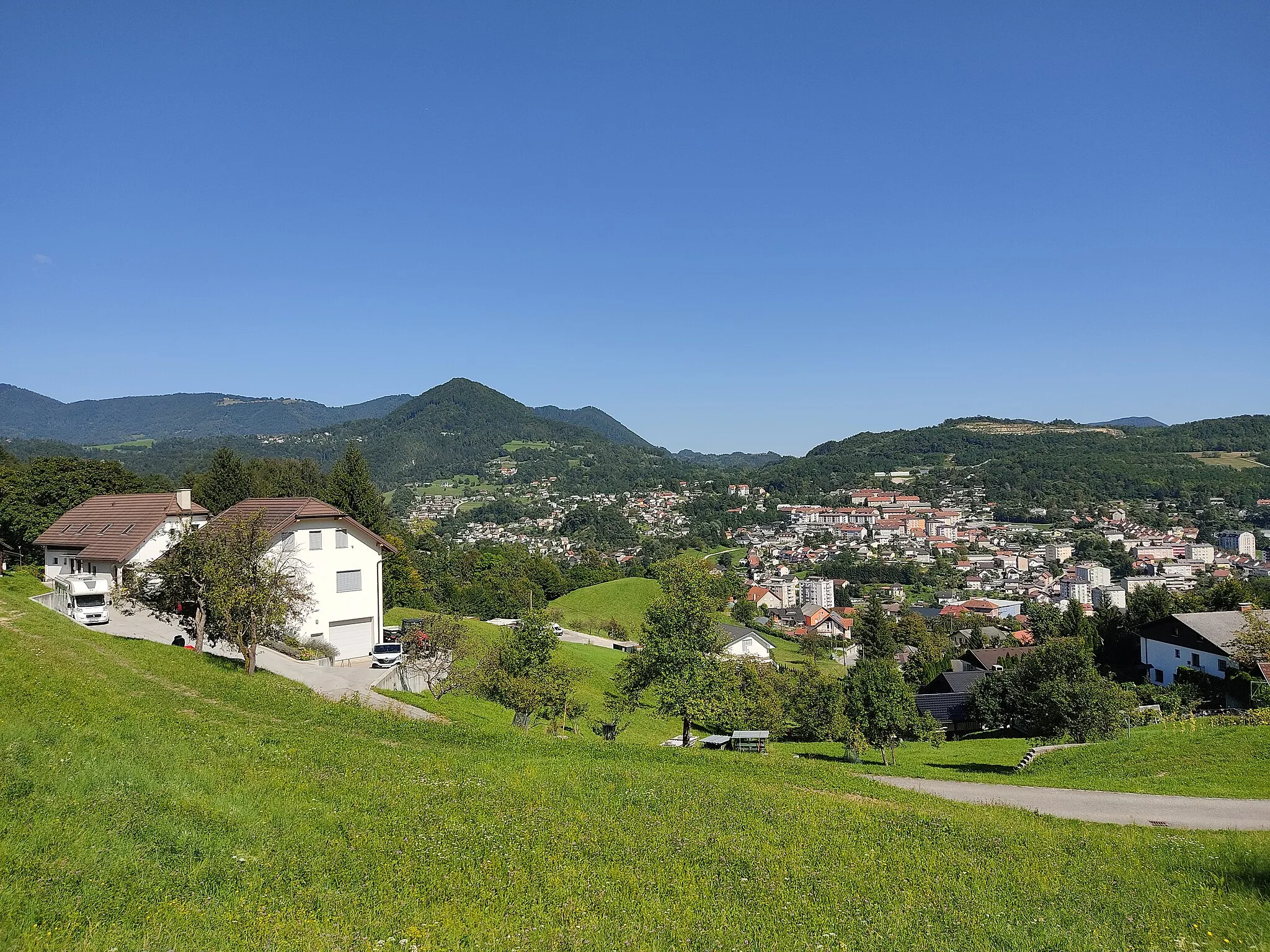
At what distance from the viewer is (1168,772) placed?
16594 millimetres

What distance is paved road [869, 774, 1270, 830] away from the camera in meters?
12.4

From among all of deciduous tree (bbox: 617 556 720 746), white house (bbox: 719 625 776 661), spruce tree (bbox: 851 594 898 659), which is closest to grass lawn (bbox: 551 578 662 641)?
white house (bbox: 719 625 776 661)

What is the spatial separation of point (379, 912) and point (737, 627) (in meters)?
76.8

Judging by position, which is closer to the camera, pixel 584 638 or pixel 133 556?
pixel 133 556

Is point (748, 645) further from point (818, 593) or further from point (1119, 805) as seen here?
point (818, 593)

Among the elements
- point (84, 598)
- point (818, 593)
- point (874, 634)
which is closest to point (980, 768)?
point (84, 598)

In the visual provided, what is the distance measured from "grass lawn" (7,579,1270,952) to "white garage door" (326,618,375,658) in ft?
72.7

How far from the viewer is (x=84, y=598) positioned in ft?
101

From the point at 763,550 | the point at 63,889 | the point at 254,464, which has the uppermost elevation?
the point at 254,464

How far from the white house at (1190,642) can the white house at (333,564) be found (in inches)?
1705

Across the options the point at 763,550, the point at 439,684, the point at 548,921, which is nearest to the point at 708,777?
the point at 548,921

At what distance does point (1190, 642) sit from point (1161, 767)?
34337 mm

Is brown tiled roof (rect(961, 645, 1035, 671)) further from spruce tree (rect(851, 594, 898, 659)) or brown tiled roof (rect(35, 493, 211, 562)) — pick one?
brown tiled roof (rect(35, 493, 211, 562))

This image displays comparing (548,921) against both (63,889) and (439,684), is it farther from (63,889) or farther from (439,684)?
(439,684)
